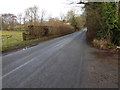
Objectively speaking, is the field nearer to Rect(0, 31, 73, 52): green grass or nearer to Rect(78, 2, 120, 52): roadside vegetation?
Rect(0, 31, 73, 52): green grass

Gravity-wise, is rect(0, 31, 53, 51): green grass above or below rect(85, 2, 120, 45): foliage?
below

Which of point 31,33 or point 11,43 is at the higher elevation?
point 31,33

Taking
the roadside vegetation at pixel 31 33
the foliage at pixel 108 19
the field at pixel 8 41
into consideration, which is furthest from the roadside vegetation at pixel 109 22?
the field at pixel 8 41

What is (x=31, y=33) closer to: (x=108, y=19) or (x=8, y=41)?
(x=8, y=41)

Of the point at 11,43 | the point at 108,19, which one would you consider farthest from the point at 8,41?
the point at 108,19

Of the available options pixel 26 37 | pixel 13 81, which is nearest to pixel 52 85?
pixel 13 81

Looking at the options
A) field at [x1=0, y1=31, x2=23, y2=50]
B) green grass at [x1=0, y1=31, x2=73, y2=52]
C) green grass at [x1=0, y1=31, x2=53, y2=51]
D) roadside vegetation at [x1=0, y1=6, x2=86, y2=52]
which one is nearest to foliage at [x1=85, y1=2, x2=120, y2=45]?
roadside vegetation at [x1=0, y1=6, x2=86, y2=52]

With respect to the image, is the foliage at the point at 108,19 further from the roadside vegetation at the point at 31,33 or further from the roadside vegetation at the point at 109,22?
the roadside vegetation at the point at 31,33

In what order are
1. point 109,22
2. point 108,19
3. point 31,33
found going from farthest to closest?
point 31,33 → point 109,22 → point 108,19

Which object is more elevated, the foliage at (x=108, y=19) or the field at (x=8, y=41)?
the foliage at (x=108, y=19)

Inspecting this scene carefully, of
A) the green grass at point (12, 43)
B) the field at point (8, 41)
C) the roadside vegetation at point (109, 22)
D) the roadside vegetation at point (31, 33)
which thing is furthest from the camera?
the roadside vegetation at point (31, 33)

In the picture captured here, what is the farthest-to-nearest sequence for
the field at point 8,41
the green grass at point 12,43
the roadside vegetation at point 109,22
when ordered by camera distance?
the field at point 8,41 → the roadside vegetation at point 109,22 → the green grass at point 12,43

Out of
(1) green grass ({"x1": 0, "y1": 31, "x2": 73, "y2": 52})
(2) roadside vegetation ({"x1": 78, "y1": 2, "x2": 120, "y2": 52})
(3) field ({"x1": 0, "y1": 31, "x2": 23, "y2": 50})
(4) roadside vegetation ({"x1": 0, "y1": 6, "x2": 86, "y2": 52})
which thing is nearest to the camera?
(1) green grass ({"x1": 0, "y1": 31, "x2": 73, "y2": 52})

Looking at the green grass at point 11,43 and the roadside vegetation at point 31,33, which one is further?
the roadside vegetation at point 31,33
